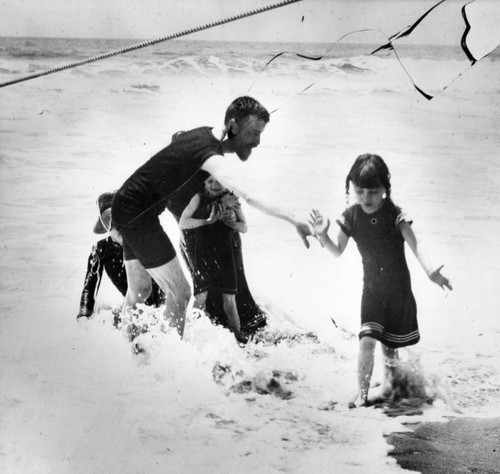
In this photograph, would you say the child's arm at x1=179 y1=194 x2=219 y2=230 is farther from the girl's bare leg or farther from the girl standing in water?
the girl's bare leg

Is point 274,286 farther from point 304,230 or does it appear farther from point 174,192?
point 174,192

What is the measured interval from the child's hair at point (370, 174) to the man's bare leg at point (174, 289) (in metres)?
0.81

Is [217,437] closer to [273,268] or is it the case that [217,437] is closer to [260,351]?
[260,351]

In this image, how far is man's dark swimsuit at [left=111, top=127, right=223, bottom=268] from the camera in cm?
350

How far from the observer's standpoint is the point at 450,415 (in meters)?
3.49

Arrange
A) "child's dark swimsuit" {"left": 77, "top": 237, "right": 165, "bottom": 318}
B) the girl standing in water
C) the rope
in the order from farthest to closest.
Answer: "child's dark swimsuit" {"left": 77, "top": 237, "right": 165, "bottom": 318}
the girl standing in water
the rope

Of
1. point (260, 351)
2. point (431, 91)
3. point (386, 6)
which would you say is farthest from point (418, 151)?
point (260, 351)

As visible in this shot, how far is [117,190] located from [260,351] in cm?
95

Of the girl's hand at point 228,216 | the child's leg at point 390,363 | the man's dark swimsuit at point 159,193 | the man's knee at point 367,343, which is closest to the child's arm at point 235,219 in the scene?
the girl's hand at point 228,216

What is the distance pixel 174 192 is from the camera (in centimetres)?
353

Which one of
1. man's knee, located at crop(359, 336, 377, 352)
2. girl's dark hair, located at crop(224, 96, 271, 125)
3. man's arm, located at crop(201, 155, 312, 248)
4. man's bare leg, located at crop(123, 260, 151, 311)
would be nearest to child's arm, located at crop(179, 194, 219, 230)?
man's arm, located at crop(201, 155, 312, 248)

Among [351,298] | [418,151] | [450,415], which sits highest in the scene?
[418,151]

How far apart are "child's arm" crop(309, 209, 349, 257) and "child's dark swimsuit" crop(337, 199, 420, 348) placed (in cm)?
4

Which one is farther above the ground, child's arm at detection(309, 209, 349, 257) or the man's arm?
the man's arm
